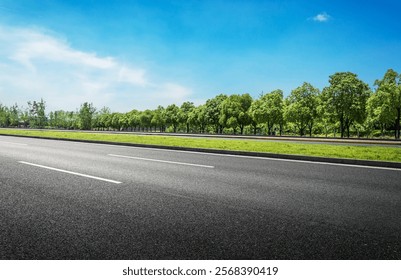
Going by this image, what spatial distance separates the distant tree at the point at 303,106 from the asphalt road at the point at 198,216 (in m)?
43.6

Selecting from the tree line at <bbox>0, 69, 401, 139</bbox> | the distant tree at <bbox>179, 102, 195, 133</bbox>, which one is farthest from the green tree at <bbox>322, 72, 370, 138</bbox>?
the distant tree at <bbox>179, 102, 195, 133</bbox>

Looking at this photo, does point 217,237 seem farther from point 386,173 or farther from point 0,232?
point 386,173

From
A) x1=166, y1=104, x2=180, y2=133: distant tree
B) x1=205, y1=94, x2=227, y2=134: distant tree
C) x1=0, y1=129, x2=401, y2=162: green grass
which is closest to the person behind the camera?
x1=0, y1=129, x2=401, y2=162: green grass

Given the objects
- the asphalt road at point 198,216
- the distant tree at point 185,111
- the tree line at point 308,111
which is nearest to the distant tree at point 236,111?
the tree line at point 308,111

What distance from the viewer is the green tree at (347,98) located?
134 feet

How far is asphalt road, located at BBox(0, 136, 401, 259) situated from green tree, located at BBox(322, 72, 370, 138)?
129 feet

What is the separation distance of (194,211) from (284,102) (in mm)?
54274

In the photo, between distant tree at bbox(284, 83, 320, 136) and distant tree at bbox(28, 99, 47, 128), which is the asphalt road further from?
distant tree at bbox(28, 99, 47, 128)

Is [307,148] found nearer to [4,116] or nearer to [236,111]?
[236,111]

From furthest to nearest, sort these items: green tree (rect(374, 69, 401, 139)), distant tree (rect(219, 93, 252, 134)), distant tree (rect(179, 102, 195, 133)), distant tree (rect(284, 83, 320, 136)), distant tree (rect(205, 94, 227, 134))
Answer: distant tree (rect(179, 102, 195, 133)) < distant tree (rect(205, 94, 227, 134)) < distant tree (rect(219, 93, 252, 134)) < distant tree (rect(284, 83, 320, 136)) < green tree (rect(374, 69, 401, 139))

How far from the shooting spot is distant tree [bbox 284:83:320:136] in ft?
156
